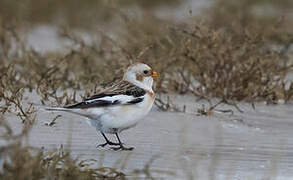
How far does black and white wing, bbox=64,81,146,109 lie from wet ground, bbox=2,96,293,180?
19 centimetres

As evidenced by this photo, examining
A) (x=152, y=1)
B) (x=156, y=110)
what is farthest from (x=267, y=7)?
(x=156, y=110)

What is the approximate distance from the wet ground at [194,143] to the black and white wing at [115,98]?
187 mm

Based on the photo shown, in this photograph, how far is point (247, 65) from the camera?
22.4ft

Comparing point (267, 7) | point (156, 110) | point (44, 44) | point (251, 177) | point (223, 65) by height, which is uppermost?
point (267, 7)

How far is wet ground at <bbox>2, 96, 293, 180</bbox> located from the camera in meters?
4.49

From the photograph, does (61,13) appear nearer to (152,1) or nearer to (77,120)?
(152,1)

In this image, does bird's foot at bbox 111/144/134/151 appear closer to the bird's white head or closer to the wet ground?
the wet ground

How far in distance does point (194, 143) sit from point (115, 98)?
2.30ft

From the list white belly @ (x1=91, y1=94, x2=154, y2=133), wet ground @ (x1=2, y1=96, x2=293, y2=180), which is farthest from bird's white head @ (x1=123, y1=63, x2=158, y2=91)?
wet ground @ (x1=2, y1=96, x2=293, y2=180)

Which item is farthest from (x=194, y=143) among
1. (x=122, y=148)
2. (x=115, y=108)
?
(x=115, y=108)

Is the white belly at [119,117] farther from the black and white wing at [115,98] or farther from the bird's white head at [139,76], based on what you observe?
the bird's white head at [139,76]

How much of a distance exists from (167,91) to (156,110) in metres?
0.81

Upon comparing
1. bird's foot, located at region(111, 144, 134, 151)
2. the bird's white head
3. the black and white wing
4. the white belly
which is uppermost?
the bird's white head

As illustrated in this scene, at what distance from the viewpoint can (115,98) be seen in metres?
4.89
